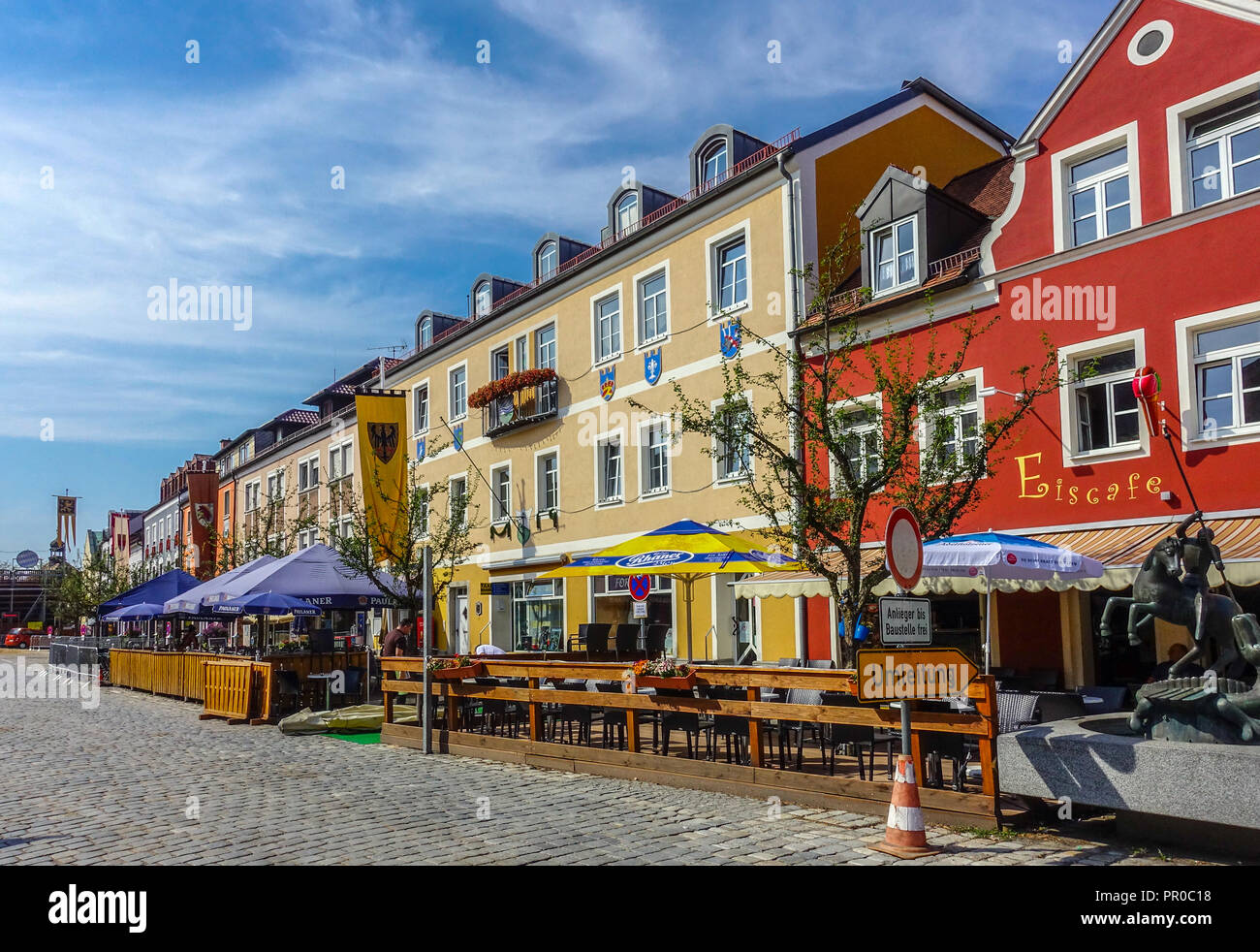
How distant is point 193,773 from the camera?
39.9 ft

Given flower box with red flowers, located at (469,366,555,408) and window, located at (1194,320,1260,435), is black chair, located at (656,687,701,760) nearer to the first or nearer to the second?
window, located at (1194,320,1260,435)

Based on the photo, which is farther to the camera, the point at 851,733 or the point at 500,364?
the point at 500,364

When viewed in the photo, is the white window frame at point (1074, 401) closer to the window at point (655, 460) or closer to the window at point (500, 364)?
the window at point (655, 460)

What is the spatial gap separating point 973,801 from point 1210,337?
29.2 feet

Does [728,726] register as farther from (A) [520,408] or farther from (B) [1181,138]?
(A) [520,408]

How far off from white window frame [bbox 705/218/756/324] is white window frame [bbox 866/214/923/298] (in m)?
2.74

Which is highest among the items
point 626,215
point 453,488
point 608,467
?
point 626,215

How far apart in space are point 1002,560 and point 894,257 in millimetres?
9215

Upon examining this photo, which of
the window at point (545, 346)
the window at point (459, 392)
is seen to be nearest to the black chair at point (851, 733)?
the window at point (545, 346)

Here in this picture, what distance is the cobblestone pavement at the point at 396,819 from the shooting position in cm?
759

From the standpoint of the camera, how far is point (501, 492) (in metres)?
30.6

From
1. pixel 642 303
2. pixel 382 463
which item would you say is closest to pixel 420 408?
pixel 382 463

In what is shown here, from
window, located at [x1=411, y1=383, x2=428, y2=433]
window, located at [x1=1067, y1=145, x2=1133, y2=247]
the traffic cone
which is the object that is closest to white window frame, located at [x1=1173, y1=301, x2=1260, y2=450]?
window, located at [x1=1067, y1=145, x2=1133, y2=247]
